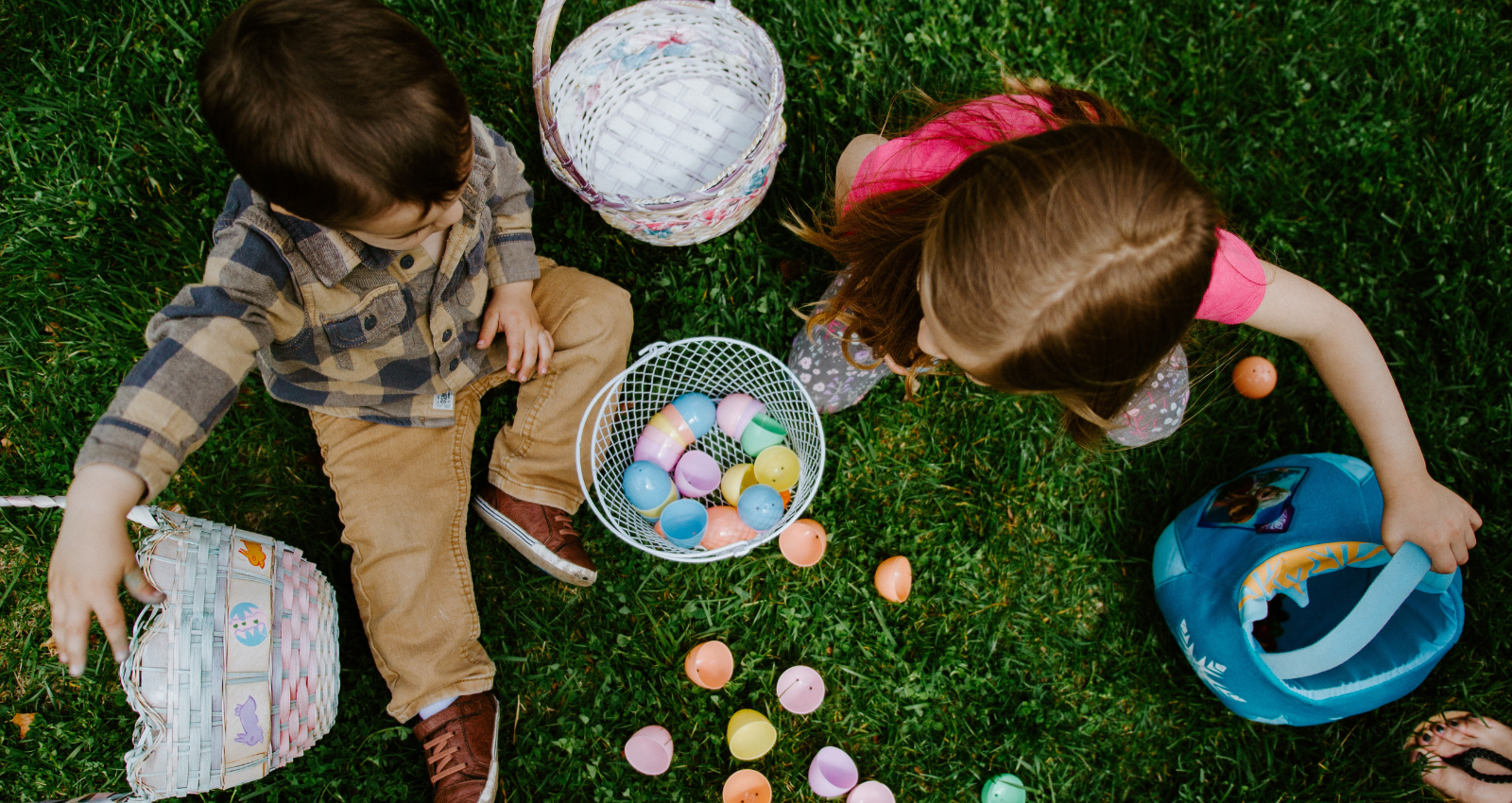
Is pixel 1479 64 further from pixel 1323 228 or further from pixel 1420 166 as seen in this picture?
pixel 1323 228

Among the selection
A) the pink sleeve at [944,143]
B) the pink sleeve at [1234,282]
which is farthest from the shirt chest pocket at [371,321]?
the pink sleeve at [1234,282]

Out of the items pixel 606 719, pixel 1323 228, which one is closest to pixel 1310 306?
pixel 1323 228

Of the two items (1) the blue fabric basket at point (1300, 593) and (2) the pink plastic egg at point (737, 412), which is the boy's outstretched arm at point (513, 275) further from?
(1) the blue fabric basket at point (1300, 593)

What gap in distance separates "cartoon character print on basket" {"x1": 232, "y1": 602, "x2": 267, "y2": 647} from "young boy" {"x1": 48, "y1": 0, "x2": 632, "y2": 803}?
155 mm

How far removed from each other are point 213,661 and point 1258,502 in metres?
2.28

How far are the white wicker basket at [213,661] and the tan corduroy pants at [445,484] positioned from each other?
226 millimetres

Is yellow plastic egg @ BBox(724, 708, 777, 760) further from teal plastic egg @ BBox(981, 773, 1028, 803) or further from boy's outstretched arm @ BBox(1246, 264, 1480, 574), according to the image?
boy's outstretched arm @ BBox(1246, 264, 1480, 574)

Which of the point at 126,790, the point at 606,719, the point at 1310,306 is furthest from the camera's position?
the point at 606,719

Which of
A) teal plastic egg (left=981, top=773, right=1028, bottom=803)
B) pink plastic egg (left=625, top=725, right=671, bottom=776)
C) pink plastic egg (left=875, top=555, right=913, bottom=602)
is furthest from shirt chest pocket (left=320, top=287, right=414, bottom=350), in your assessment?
teal plastic egg (left=981, top=773, right=1028, bottom=803)

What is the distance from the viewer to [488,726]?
76.8 inches

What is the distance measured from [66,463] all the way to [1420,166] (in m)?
3.83

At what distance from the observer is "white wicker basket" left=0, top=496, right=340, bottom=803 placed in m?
1.39

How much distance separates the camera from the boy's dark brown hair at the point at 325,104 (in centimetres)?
120

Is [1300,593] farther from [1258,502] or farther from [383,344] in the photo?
[383,344]
